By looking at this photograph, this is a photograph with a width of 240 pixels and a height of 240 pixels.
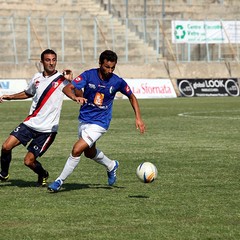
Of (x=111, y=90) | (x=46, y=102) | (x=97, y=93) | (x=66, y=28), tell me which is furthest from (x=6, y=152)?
(x=66, y=28)

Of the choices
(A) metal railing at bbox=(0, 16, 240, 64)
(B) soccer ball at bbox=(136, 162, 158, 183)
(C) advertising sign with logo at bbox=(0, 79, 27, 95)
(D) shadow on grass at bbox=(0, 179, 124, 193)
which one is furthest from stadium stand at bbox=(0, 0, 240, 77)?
(B) soccer ball at bbox=(136, 162, 158, 183)

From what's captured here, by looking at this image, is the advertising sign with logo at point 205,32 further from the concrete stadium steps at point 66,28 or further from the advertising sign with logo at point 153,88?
the advertising sign with logo at point 153,88

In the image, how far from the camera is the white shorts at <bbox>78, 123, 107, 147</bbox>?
1318cm

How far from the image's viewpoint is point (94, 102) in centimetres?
1330

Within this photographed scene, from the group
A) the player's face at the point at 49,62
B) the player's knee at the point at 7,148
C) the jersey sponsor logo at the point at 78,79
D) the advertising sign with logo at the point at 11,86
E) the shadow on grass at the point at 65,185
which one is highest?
the player's face at the point at 49,62

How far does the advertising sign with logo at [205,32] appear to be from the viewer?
57094 millimetres

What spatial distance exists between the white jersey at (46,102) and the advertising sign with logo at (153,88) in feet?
110

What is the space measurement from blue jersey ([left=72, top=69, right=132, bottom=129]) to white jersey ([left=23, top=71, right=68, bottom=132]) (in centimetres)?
69

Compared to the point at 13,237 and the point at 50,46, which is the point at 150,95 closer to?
the point at 50,46

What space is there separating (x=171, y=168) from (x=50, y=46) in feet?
130

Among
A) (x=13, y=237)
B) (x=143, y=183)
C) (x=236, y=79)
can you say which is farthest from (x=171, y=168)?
(x=236, y=79)

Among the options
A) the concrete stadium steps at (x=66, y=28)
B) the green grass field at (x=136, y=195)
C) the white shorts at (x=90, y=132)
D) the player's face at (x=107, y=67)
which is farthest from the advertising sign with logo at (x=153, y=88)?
the player's face at (x=107, y=67)

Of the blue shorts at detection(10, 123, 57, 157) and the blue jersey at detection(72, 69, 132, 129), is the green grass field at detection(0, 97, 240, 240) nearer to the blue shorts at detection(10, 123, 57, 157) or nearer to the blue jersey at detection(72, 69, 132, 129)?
the blue shorts at detection(10, 123, 57, 157)

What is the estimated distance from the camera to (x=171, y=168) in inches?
647
